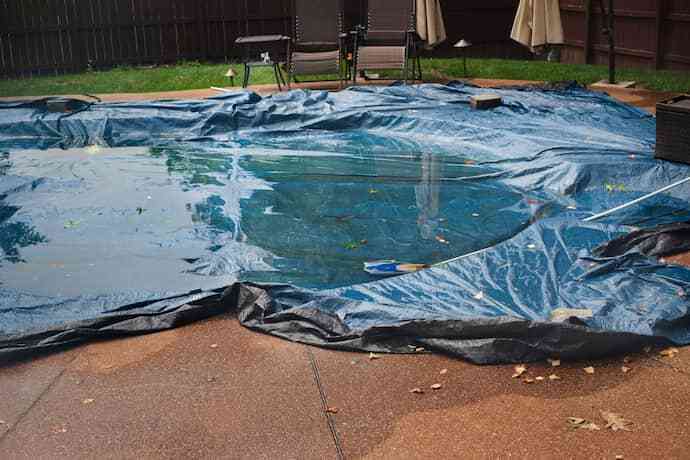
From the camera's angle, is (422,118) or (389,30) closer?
(422,118)

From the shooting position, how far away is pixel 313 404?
3.39 meters

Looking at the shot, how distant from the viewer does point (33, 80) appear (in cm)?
1221

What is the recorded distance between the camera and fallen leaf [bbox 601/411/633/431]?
313 cm

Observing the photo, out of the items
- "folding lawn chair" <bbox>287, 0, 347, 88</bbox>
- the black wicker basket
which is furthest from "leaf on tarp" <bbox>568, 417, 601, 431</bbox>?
"folding lawn chair" <bbox>287, 0, 347, 88</bbox>

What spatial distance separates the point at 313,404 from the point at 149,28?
11.4 meters

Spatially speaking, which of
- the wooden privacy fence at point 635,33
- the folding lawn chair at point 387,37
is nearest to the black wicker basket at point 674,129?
the folding lawn chair at point 387,37

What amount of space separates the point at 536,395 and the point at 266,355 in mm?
1166

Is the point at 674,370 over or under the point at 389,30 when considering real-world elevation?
under

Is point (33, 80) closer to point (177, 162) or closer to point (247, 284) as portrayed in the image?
point (177, 162)

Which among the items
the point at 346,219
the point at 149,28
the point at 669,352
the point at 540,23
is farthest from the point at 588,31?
the point at 669,352

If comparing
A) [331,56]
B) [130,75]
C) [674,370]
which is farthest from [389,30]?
[674,370]

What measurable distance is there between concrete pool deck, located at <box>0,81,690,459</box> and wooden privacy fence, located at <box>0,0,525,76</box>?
10.4 m

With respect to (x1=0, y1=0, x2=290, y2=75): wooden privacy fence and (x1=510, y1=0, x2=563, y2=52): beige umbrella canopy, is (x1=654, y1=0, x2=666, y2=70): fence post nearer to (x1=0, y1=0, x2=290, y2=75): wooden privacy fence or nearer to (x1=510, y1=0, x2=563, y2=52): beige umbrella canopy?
(x1=510, y1=0, x2=563, y2=52): beige umbrella canopy

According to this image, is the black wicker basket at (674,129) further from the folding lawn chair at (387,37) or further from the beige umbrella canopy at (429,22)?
the beige umbrella canopy at (429,22)
